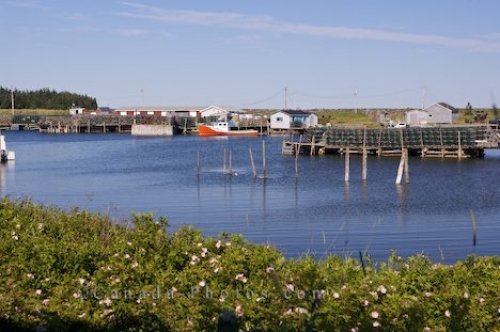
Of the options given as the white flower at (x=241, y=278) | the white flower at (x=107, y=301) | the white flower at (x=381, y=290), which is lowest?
the white flower at (x=107, y=301)

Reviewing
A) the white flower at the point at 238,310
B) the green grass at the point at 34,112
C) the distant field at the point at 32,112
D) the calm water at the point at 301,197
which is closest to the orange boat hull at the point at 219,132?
the calm water at the point at 301,197

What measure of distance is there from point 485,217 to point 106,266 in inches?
1014

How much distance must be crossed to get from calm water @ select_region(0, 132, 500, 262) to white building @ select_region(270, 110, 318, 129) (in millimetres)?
44456

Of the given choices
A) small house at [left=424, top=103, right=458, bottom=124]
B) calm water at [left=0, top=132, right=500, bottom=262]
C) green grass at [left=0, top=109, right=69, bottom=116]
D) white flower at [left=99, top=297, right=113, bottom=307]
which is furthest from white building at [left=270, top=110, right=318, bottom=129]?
white flower at [left=99, top=297, right=113, bottom=307]

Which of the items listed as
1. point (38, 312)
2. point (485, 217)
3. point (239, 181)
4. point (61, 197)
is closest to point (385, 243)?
point (485, 217)

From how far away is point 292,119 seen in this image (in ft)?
397

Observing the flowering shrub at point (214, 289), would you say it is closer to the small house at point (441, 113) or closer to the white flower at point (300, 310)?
the white flower at point (300, 310)

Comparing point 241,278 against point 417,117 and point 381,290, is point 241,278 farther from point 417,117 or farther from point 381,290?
point 417,117

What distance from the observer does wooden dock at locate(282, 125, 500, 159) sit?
70.8m

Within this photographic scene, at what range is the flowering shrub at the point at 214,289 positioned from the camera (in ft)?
27.9

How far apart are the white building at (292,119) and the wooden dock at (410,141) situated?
37.9m

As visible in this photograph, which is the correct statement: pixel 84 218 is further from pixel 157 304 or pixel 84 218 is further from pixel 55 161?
pixel 55 161

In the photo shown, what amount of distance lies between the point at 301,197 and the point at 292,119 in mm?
80698

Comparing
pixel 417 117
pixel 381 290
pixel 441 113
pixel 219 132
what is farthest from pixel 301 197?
pixel 219 132
